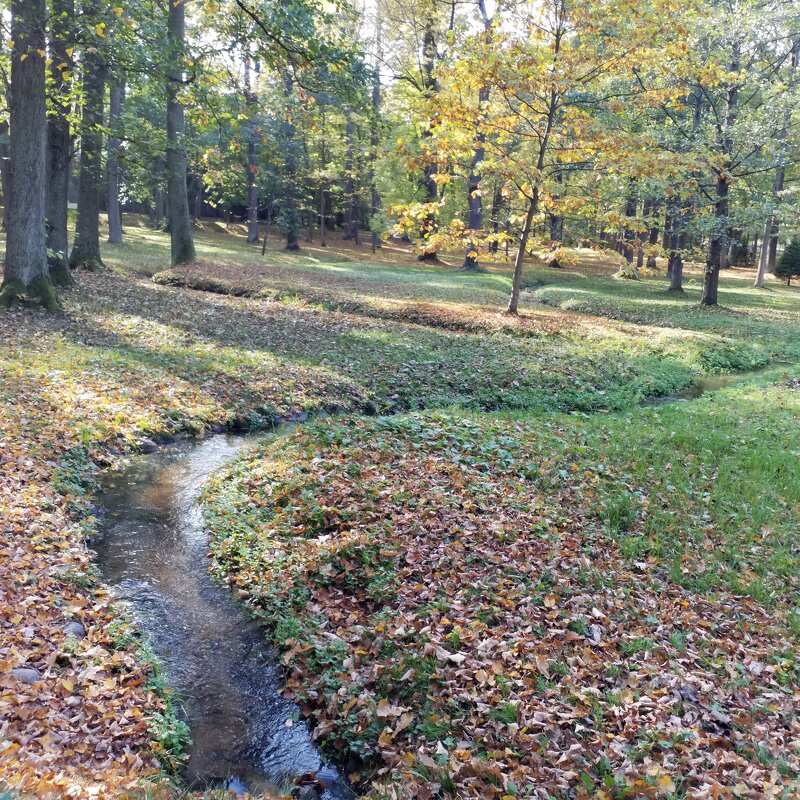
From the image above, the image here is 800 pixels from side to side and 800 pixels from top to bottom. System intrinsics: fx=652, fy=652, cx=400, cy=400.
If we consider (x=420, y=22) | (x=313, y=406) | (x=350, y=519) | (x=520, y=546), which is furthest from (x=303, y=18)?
(x=420, y=22)

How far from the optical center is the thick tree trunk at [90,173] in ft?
53.9

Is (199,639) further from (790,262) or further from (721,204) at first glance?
(790,262)

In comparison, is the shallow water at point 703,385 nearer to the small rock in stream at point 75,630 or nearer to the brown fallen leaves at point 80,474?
the brown fallen leaves at point 80,474

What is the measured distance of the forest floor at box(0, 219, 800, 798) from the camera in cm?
400

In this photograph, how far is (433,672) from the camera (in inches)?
185

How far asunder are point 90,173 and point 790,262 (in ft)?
118

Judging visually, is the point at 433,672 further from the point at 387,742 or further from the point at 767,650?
the point at 767,650

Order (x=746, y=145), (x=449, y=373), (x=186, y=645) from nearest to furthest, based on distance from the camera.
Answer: (x=186, y=645)
(x=449, y=373)
(x=746, y=145)

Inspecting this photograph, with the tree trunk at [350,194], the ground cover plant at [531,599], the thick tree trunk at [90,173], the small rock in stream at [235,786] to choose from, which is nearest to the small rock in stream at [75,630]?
the ground cover plant at [531,599]

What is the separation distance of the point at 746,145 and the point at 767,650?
22633 mm

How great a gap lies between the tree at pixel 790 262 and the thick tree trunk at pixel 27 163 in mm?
37479

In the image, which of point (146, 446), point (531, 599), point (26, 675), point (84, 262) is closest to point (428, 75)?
point (84, 262)

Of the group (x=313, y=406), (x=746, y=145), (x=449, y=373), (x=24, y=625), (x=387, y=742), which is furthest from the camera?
(x=746, y=145)

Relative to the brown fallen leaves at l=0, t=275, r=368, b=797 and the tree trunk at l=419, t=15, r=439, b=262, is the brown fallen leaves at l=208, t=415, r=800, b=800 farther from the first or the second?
the tree trunk at l=419, t=15, r=439, b=262
